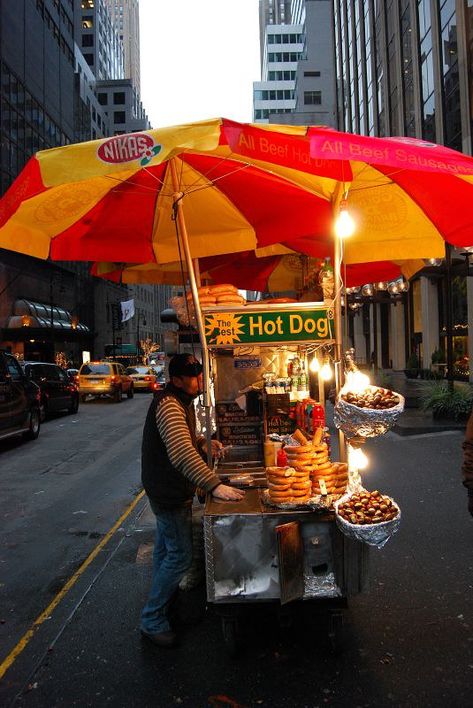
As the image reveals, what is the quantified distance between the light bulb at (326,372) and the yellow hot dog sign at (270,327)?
986mm

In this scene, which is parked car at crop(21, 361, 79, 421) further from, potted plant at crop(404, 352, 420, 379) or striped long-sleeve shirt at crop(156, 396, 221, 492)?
potted plant at crop(404, 352, 420, 379)

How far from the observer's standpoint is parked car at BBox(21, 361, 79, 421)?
1590cm

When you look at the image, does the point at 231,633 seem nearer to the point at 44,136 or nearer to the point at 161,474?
the point at 161,474

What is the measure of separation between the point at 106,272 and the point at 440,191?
3.41m

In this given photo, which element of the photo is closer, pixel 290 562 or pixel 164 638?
pixel 290 562

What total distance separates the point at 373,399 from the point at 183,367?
4.36ft

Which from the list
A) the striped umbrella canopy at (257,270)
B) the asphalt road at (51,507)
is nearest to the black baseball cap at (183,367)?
the striped umbrella canopy at (257,270)

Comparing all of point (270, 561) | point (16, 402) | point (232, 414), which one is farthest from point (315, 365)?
point (16, 402)

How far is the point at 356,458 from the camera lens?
377 centimetres

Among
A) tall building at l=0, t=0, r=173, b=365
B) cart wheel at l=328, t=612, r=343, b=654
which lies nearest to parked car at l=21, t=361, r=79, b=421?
tall building at l=0, t=0, r=173, b=365

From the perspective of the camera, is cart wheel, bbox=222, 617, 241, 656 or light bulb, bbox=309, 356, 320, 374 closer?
cart wheel, bbox=222, 617, 241, 656

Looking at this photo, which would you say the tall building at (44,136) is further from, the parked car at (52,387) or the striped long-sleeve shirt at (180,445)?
the striped long-sleeve shirt at (180,445)

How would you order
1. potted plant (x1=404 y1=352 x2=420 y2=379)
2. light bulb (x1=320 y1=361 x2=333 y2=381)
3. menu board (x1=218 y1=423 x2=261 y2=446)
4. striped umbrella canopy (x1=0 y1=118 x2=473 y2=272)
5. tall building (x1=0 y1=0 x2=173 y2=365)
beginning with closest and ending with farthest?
striped umbrella canopy (x1=0 y1=118 x2=473 y2=272) < light bulb (x1=320 y1=361 x2=333 y2=381) < menu board (x1=218 y1=423 x2=261 y2=446) < potted plant (x1=404 y1=352 x2=420 y2=379) < tall building (x1=0 y1=0 x2=173 y2=365)

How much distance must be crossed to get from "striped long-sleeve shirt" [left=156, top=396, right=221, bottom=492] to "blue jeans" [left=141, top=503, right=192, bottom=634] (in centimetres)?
35
